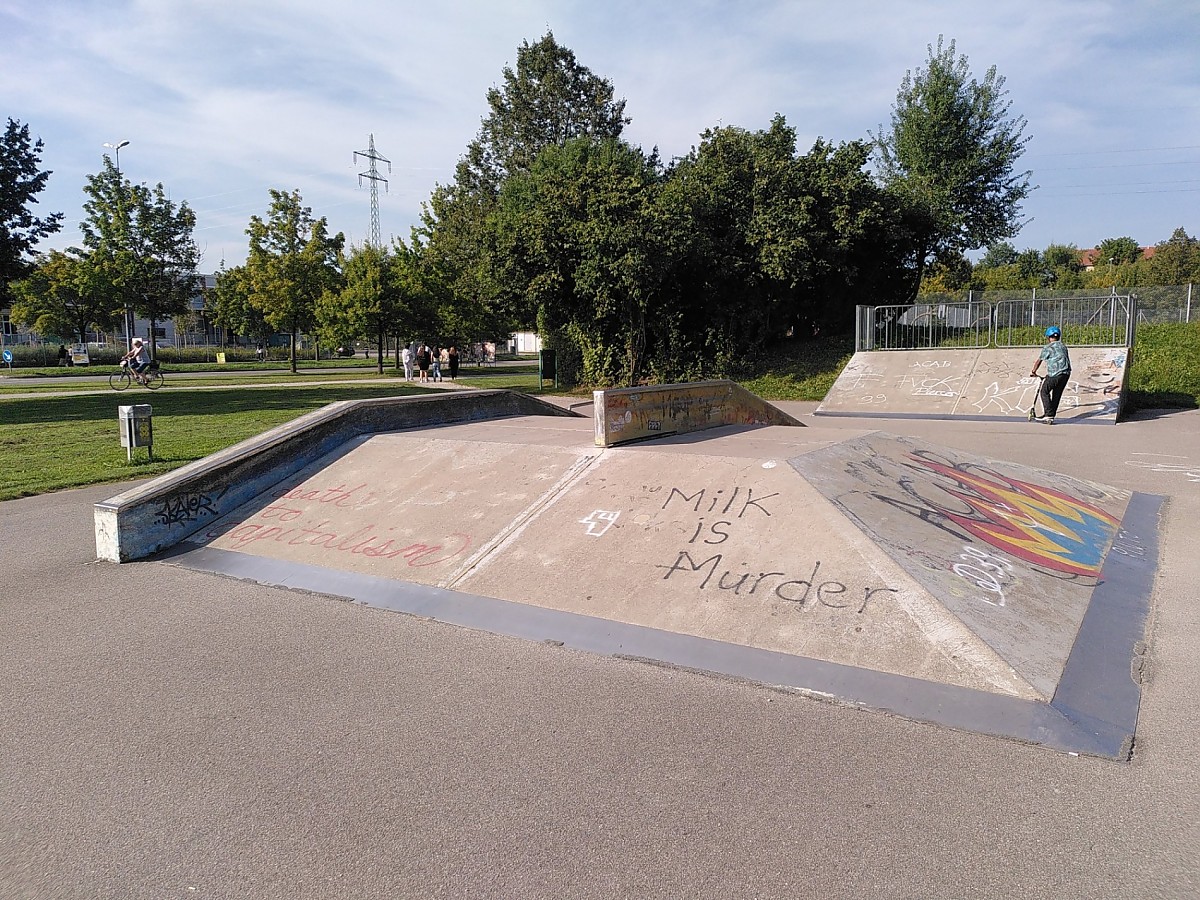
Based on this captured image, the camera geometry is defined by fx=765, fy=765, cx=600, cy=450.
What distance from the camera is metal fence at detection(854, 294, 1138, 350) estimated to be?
22031 mm

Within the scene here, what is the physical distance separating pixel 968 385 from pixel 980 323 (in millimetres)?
6717

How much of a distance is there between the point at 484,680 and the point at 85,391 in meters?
24.9

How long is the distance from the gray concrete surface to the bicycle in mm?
23492

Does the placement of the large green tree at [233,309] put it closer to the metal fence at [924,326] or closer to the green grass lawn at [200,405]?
the green grass lawn at [200,405]

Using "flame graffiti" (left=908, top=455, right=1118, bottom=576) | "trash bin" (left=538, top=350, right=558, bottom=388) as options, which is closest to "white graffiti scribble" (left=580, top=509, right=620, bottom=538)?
"flame graffiti" (left=908, top=455, right=1118, bottom=576)

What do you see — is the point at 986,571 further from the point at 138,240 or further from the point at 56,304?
the point at 56,304

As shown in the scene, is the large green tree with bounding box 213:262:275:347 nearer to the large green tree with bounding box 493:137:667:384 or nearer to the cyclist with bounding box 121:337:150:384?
the cyclist with bounding box 121:337:150:384

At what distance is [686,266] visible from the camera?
79.0 ft

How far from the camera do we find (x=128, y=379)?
25.3m

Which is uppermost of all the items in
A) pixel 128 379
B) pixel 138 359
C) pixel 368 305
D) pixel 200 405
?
pixel 368 305

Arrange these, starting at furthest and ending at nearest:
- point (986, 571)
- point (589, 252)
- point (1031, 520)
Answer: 1. point (589, 252)
2. point (1031, 520)
3. point (986, 571)

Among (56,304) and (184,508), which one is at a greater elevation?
(56,304)

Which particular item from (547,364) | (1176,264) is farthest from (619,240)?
(1176,264)

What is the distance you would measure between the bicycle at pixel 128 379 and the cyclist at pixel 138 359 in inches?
5.4
